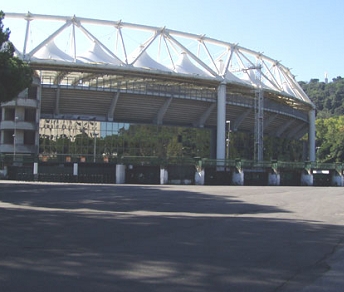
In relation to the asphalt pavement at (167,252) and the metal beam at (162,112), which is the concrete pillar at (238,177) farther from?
the asphalt pavement at (167,252)

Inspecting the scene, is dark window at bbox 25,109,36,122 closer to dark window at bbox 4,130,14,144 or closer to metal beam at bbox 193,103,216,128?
dark window at bbox 4,130,14,144

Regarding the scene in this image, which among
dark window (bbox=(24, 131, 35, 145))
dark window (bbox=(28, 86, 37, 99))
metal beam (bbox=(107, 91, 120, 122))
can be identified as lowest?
dark window (bbox=(24, 131, 35, 145))

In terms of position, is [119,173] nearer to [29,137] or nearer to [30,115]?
[29,137]

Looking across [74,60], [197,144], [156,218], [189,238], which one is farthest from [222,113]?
[189,238]

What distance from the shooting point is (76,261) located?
→ 20.4 feet

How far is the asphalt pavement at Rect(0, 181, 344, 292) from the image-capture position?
17.2ft

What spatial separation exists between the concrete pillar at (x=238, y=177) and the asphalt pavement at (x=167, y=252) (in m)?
26.2

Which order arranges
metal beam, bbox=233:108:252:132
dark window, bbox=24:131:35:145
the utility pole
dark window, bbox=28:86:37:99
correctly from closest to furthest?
dark window, bbox=28:86:37:99
dark window, bbox=24:131:35:145
the utility pole
metal beam, bbox=233:108:252:132

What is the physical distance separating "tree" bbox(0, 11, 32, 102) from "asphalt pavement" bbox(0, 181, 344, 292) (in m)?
8.87

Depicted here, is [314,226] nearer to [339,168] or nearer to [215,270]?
[215,270]

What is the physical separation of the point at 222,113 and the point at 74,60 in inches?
681

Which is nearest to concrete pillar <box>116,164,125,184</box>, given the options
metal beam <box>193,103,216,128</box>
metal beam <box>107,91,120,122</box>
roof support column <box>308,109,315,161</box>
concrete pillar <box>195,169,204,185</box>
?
concrete pillar <box>195,169,204,185</box>

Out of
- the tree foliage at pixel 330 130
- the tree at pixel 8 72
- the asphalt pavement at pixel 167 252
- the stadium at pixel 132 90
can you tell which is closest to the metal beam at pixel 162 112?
the stadium at pixel 132 90

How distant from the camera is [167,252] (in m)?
7.03
